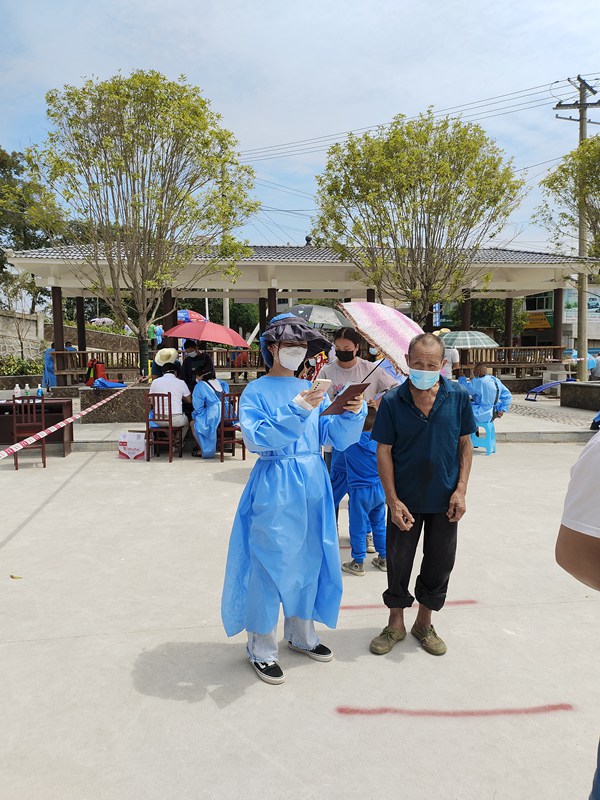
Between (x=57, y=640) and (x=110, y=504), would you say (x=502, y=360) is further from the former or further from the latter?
(x=57, y=640)

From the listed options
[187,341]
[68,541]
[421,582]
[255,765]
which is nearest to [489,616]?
[421,582]

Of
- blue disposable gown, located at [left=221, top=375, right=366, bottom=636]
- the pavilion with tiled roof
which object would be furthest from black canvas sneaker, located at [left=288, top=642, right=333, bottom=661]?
the pavilion with tiled roof

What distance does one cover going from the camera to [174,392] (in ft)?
28.7

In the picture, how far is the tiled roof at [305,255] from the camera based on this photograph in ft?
54.4

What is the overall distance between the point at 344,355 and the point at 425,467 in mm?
1872

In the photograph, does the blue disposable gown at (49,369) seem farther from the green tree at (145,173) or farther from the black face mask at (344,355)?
the black face mask at (344,355)

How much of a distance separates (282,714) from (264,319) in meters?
18.4

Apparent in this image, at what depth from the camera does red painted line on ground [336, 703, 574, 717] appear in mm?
2621

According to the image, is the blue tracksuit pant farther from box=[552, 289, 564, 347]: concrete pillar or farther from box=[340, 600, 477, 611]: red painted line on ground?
box=[552, 289, 564, 347]: concrete pillar

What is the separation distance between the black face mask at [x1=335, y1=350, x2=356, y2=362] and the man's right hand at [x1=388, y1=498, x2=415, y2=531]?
192 centimetres

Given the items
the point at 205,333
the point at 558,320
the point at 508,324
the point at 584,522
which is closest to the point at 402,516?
the point at 584,522

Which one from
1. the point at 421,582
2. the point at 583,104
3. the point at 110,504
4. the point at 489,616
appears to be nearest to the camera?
the point at 421,582

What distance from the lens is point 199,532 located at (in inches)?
210

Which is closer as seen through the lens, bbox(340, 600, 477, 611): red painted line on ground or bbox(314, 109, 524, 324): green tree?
bbox(340, 600, 477, 611): red painted line on ground
